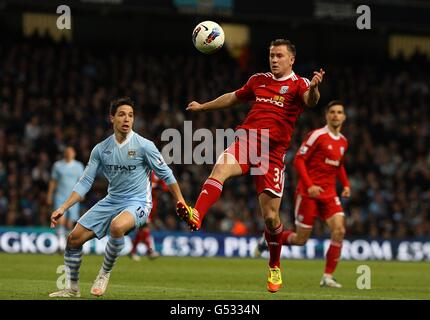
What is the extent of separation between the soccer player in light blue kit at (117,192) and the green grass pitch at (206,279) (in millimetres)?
401

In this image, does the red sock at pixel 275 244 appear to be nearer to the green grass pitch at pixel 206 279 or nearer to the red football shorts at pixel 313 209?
the green grass pitch at pixel 206 279

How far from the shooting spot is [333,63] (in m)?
34.4

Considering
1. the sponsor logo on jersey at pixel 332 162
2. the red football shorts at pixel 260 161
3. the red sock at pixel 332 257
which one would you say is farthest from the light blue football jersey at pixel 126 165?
the sponsor logo on jersey at pixel 332 162

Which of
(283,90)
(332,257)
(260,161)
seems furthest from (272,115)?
(332,257)

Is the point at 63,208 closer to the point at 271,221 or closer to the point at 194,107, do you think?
the point at 194,107

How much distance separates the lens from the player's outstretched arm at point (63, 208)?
10.4 meters

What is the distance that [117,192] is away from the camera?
11109 mm

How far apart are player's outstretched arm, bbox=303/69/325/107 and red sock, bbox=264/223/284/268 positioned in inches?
67.8

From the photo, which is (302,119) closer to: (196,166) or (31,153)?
(196,166)

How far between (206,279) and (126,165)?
4612 mm

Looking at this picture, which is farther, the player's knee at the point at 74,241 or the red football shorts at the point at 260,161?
the red football shorts at the point at 260,161
